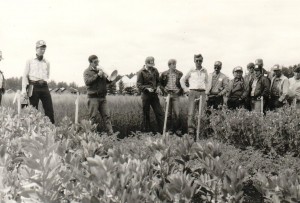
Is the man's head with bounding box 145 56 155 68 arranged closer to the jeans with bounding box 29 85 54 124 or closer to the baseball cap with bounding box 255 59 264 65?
the baseball cap with bounding box 255 59 264 65

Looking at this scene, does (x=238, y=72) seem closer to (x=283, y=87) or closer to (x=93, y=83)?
(x=283, y=87)

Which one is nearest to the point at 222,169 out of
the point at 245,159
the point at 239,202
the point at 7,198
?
the point at 239,202

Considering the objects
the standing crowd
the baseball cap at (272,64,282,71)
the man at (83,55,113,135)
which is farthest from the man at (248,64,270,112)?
the man at (83,55,113,135)

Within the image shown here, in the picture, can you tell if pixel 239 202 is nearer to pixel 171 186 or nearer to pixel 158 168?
pixel 171 186

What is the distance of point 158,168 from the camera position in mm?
3221

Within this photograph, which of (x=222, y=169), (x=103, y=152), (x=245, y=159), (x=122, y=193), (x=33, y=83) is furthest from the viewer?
(x=33, y=83)

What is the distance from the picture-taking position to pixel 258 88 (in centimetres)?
1053

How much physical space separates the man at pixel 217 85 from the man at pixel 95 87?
275 cm

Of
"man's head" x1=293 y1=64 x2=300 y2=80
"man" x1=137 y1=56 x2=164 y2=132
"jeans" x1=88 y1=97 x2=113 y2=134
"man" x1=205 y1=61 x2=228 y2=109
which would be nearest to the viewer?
"jeans" x1=88 y1=97 x2=113 y2=134

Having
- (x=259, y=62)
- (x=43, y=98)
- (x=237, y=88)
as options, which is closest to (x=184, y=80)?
(x=237, y=88)

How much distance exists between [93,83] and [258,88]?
3.91 metres

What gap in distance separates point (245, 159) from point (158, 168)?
4277mm

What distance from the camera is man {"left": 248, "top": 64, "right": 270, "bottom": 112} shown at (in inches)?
415

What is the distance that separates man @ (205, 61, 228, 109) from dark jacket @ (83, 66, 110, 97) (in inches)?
110
